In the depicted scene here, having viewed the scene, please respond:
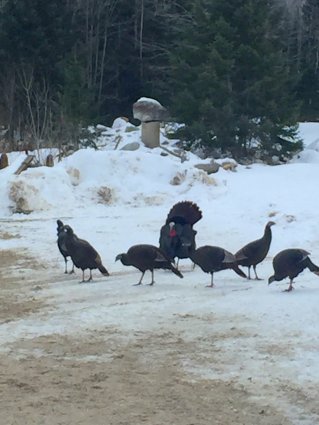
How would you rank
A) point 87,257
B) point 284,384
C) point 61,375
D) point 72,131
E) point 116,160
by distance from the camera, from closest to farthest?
point 284,384 < point 61,375 < point 87,257 < point 116,160 < point 72,131

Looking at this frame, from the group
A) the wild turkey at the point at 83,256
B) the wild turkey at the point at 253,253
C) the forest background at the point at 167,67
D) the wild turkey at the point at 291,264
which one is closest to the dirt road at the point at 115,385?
the wild turkey at the point at 291,264

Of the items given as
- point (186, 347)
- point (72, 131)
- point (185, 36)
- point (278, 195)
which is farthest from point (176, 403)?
point (185, 36)

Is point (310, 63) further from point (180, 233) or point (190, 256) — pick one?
point (190, 256)

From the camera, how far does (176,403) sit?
510 centimetres

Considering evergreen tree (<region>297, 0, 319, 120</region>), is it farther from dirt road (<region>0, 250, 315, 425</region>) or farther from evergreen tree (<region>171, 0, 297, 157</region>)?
dirt road (<region>0, 250, 315, 425</region>)

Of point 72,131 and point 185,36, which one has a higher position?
point 185,36

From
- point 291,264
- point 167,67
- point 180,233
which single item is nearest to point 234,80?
point 167,67

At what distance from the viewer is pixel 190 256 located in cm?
924

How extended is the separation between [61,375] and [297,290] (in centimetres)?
344

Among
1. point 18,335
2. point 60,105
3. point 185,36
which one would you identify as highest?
point 185,36

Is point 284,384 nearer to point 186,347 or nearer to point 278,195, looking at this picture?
point 186,347

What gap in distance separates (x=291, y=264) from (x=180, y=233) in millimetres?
2201

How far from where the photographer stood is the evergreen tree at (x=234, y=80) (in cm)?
2505

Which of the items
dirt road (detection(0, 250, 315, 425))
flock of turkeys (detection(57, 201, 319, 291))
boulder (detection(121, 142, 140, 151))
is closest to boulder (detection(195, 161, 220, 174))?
boulder (detection(121, 142, 140, 151))
